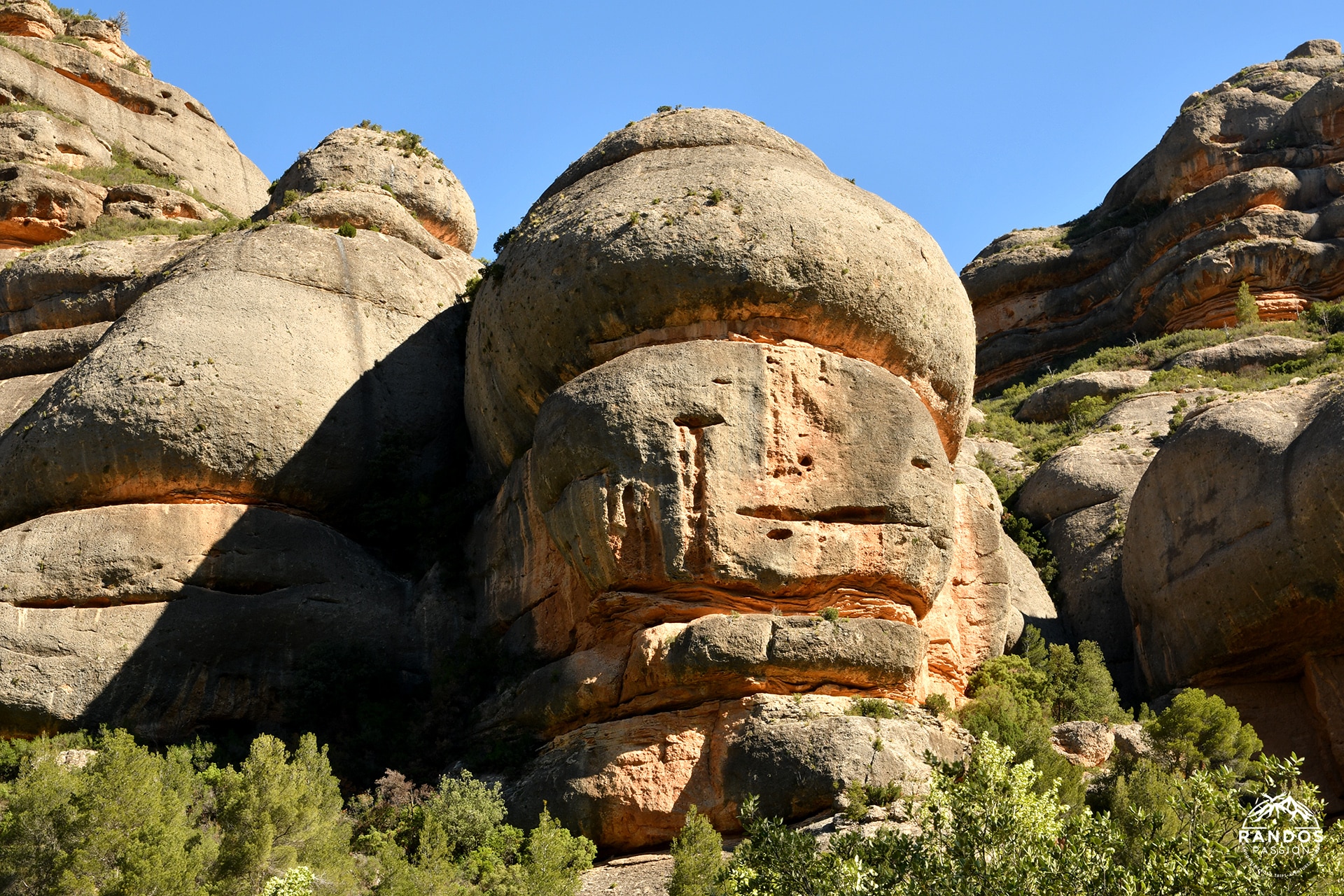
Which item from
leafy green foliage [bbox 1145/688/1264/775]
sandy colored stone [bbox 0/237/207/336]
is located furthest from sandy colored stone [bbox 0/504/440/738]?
leafy green foliage [bbox 1145/688/1264/775]

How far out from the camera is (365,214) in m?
28.6

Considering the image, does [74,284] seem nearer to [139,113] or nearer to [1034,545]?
[139,113]

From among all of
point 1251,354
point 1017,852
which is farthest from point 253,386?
point 1251,354

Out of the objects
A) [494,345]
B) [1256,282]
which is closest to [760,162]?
[494,345]

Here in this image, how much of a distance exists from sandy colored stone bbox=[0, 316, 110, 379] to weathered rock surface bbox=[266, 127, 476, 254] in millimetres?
5123

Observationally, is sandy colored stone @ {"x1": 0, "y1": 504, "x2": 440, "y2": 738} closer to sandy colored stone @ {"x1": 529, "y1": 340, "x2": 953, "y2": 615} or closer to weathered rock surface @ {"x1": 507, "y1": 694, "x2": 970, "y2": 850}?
sandy colored stone @ {"x1": 529, "y1": 340, "x2": 953, "y2": 615}

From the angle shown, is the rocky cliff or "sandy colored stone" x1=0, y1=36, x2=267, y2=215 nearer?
the rocky cliff

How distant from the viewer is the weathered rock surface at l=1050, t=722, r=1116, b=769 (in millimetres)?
19641

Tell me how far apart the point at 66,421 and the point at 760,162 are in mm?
13659

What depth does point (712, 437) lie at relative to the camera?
741 inches

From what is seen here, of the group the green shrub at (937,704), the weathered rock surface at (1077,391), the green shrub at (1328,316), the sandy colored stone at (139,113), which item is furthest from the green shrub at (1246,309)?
the sandy colored stone at (139,113)

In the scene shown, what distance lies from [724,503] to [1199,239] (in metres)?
34.2

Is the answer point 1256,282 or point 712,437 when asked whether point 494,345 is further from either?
point 1256,282

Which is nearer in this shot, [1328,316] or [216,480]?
[216,480]
